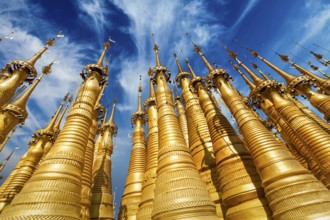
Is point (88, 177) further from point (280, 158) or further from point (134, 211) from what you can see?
point (280, 158)

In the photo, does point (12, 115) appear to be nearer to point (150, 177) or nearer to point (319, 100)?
point (150, 177)

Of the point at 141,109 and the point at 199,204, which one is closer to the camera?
the point at 199,204

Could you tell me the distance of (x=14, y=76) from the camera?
46.3 ft

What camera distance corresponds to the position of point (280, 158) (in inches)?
334

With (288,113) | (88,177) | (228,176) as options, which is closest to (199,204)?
(228,176)

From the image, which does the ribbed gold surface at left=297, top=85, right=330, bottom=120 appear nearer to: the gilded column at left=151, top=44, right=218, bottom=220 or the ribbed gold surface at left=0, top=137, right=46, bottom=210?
the gilded column at left=151, top=44, right=218, bottom=220

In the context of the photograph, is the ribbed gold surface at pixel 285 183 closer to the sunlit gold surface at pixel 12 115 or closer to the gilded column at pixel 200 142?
the gilded column at pixel 200 142

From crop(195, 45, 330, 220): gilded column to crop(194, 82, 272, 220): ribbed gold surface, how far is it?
99 centimetres

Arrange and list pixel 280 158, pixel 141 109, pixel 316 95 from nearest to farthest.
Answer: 1. pixel 280 158
2. pixel 316 95
3. pixel 141 109

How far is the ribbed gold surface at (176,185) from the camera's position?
23.0 feet

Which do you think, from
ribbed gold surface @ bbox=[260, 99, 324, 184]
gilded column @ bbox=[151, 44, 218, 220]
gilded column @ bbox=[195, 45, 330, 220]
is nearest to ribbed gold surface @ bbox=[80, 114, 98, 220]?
gilded column @ bbox=[151, 44, 218, 220]

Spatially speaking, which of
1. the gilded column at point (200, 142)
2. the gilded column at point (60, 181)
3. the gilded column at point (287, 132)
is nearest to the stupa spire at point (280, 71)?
the gilded column at point (287, 132)

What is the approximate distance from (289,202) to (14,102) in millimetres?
15768

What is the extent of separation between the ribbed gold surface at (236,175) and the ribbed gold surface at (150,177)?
4.20 m
